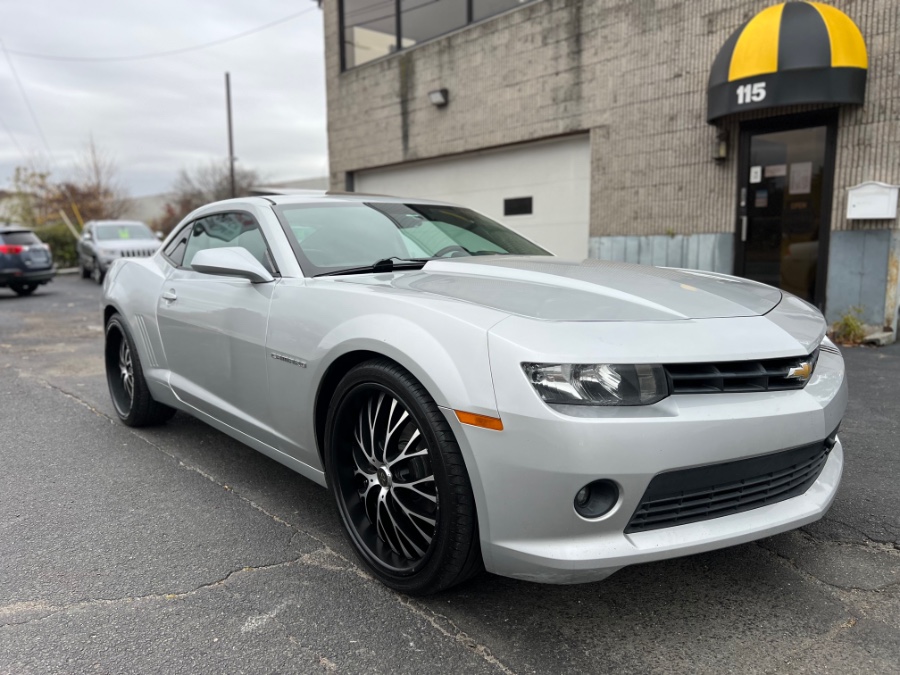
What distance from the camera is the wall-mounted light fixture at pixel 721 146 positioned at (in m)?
7.77

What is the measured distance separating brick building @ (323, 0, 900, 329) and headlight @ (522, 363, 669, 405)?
19.8 feet

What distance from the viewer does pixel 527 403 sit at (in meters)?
1.87

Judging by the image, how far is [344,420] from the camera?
8.12 ft

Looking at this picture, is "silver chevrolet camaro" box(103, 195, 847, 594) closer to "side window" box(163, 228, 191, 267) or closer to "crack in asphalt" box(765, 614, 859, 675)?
"crack in asphalt" box(765, 614, 859, 675)

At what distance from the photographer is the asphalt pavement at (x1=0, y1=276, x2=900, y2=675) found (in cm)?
200

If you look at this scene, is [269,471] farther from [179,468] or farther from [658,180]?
[658,180]

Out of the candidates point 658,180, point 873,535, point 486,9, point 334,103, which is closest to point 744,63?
point 658,180

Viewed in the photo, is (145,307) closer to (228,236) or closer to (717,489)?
(228,236)

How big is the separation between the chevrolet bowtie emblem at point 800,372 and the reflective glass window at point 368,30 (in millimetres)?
11356

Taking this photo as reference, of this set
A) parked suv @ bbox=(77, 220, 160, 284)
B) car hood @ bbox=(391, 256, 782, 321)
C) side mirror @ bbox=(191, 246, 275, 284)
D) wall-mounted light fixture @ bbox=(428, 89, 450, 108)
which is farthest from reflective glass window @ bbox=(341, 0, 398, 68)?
car hood @ bbox=(391, 256, 782, 321)

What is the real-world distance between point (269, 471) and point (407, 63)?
9.66 meters

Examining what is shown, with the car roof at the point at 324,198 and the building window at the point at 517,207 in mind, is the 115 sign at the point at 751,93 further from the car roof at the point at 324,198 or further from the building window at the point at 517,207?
the car roof at the point at 324,198

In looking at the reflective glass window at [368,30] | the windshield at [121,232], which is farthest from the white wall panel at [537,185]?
the windshield at [121,232]

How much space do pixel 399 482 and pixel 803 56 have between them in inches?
251
